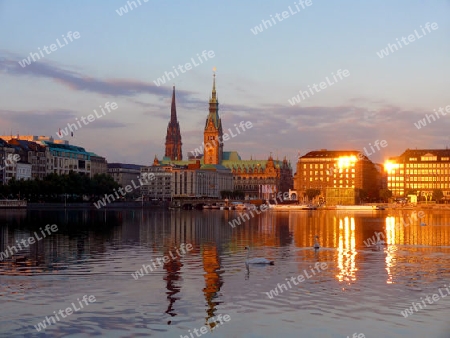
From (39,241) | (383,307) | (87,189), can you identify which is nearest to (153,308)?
(383,307)

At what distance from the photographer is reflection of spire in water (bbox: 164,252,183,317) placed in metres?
32.4

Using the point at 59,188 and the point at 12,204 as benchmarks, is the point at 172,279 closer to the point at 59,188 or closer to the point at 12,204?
the point at 12,204

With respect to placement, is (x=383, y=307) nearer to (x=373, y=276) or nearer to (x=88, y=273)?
(x=373, y=276)

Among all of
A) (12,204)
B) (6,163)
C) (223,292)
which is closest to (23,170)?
(6,163)

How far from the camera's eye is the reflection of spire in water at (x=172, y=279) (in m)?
32.4

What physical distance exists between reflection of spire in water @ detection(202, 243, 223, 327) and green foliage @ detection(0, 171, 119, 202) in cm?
11039

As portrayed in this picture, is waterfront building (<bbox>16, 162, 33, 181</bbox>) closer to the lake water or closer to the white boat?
the white boat

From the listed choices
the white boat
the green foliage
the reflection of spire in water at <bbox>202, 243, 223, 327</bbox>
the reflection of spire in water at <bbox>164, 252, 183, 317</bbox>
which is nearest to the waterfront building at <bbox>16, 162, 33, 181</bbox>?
the green foliage

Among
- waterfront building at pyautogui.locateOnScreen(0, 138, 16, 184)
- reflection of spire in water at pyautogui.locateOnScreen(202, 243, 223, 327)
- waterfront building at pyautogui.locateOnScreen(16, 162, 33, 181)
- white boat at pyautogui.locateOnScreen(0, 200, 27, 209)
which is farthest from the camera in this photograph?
waterfront building at pyautogui.locateOnScreen(16, 162, 33, 181)

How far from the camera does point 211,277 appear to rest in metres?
40.9

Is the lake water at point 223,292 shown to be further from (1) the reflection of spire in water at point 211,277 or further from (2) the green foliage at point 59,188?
(2) the green foliage at point 59,188

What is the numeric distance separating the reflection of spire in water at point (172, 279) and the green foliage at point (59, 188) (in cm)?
11843

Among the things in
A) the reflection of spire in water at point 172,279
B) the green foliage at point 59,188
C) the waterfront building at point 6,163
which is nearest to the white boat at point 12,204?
the green foliage at point 59,188

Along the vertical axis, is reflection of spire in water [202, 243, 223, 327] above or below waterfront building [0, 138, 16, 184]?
below
